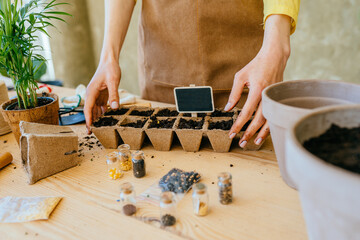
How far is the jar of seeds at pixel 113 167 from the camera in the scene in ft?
3.24

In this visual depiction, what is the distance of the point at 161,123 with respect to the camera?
3.92 feet

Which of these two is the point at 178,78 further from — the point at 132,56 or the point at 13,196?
the point at 132,56

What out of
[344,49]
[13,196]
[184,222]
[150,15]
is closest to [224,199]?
[184,222]

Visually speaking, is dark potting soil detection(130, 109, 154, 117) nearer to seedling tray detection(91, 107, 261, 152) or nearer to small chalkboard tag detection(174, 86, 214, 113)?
seedling tray detection(91, 107, 261, 152)

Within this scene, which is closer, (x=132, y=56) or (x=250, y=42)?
(x=250, y=42)

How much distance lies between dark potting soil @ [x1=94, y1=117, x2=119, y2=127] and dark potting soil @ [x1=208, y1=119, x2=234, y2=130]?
16.4 inches

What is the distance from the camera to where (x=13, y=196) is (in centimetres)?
93

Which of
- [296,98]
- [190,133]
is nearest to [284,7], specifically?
[296,98]

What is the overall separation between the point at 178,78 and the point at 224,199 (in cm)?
103


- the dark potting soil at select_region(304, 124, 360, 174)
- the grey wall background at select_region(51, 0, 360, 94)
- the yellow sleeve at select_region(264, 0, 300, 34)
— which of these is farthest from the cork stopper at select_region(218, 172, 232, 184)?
the grey wall background at select_region(51, 0, 360, 94)

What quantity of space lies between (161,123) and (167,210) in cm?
48

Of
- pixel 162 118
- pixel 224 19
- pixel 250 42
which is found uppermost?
pixel 224 19

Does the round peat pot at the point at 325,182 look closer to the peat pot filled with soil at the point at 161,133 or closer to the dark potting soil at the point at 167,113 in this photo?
the peat pot filled with soil at the point at 161,133

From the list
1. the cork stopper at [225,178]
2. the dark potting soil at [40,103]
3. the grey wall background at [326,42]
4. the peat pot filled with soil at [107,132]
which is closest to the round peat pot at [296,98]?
the cork stopper at [225,178]
